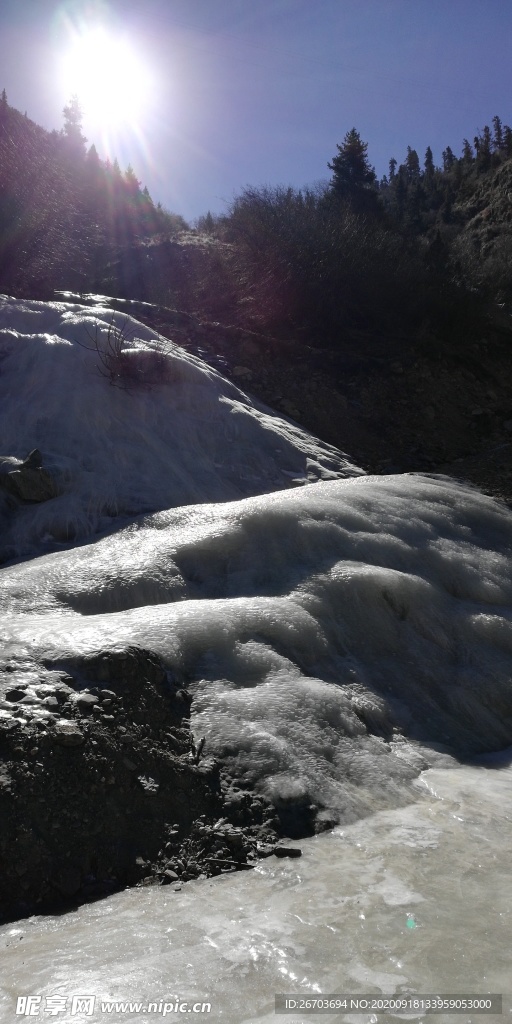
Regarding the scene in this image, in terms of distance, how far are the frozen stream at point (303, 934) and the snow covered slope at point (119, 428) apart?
3894 mm

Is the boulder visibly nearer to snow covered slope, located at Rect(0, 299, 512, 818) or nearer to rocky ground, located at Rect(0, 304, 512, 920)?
snow covered slope, located at Rect(0, 299, 512, 818)

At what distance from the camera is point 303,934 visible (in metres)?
2.42

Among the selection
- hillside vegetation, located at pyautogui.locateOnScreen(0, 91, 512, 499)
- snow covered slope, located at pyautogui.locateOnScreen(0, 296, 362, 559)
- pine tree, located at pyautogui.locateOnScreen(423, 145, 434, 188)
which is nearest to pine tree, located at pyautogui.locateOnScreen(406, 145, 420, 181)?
pine tree, located at pyautogui.locateOnScreen(423, 145, 434, 188)

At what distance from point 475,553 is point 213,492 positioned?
101 inches

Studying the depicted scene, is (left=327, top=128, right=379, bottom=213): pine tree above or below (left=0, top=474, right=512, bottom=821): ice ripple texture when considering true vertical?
above

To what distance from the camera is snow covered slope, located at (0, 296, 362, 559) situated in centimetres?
668

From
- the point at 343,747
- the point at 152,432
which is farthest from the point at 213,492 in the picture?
the point at 343,747

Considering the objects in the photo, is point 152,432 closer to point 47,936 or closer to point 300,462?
point 300,462

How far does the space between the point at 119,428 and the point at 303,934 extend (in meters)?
5.77

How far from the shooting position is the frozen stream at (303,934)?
7.03ft

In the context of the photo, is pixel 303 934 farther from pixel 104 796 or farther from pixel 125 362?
pixel 125 362

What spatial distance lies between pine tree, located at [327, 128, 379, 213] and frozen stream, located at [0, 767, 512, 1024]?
70.1 ft

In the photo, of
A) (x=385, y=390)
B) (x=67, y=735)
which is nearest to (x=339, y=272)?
(x=385, y=390)

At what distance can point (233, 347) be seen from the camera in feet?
37.9
